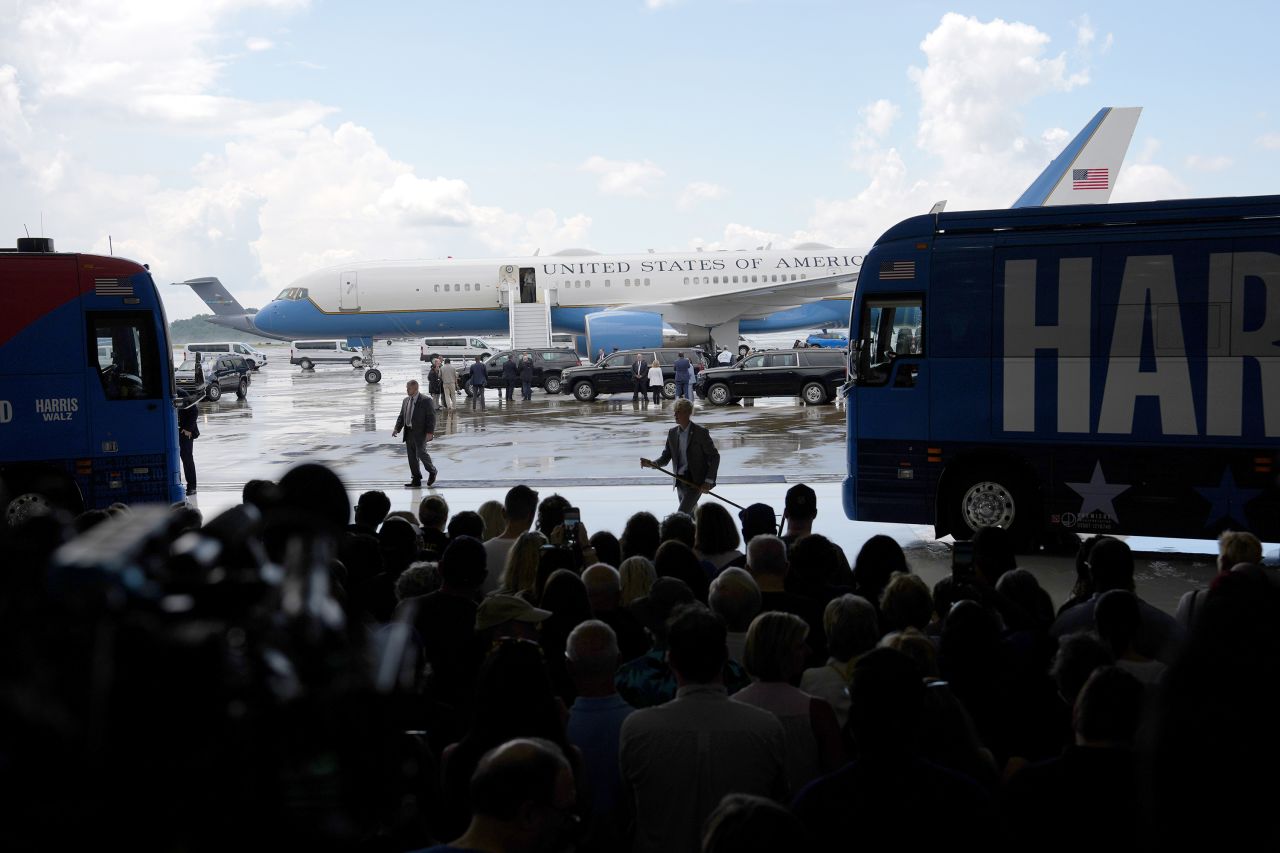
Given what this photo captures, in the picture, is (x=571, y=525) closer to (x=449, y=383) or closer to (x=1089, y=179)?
(x=449, y=383)

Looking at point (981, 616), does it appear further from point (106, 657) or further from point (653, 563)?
point (106, 657)

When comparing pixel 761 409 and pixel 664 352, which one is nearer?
pixel 761 409

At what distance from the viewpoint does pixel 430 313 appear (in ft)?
136

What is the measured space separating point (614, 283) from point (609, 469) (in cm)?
2446

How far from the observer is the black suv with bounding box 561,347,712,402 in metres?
32.1

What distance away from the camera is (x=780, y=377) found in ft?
96.0

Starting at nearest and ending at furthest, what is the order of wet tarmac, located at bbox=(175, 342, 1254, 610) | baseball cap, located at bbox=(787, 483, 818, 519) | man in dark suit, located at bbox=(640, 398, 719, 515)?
baseball cap, located at bbox=(787, 483, 818, 519) → man in dark suit, located at bbox=(640, 398, 719, 515) → wet tarmac, located at bbox=(175, 342, 1254, 610)

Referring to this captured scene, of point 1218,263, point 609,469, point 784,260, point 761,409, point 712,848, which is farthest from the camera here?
point 784,260

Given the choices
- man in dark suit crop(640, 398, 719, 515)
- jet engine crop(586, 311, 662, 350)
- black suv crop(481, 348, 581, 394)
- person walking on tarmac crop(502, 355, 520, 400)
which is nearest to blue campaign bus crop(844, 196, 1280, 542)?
man in dark suit crop(640, 398, 719, 515)

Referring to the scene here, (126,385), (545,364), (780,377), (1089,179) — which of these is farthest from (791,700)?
(545,364)

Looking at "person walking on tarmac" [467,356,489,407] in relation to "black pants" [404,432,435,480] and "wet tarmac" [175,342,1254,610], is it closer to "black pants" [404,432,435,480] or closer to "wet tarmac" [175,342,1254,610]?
"wet tarmac" [175,342,1254,610]

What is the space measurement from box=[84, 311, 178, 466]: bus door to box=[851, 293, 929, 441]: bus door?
8.00 m

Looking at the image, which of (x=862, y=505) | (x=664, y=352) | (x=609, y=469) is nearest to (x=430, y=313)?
(x=664, y=352)

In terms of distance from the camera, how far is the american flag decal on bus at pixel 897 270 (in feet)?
37.4
